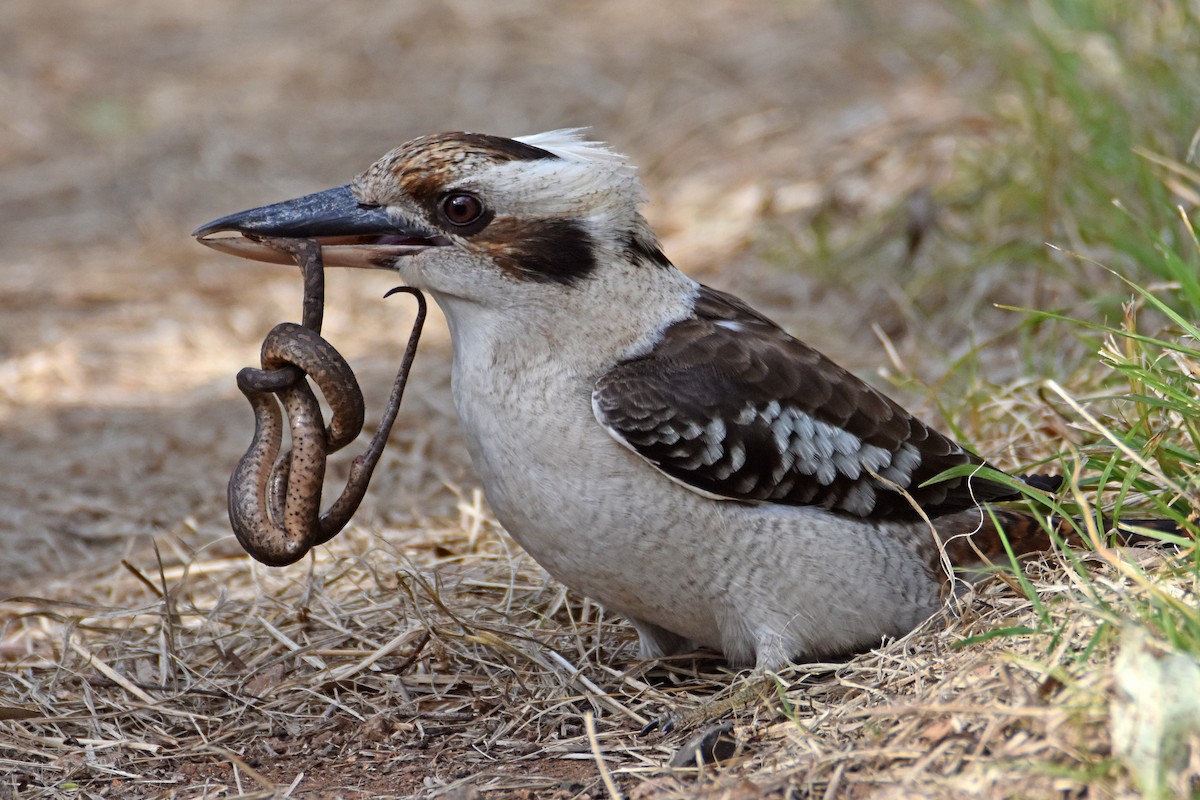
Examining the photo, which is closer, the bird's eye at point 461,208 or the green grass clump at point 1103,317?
the green grass clump at point 1103,317

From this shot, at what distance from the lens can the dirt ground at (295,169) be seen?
5.16 m

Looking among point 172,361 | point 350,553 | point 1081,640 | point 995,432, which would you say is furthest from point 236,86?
point 1081,640

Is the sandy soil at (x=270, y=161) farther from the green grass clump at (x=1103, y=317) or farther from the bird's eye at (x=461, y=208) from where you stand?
the bird's eye at (x=461, y=208)

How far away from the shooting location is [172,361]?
20.5 ft

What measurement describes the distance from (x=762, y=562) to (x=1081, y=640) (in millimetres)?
Answer: 782

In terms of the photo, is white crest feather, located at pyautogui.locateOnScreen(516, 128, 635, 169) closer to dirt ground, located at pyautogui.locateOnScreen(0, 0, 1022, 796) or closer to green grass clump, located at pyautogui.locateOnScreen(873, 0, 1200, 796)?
green grass clump, located at pyautogui.locateOnScreen(873, 0, 1200, 796)

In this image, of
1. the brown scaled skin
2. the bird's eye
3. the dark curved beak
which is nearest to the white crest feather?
the bird's eye

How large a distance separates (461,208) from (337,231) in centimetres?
31

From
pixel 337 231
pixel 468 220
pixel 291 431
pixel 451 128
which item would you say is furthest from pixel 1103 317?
pixel 451 128

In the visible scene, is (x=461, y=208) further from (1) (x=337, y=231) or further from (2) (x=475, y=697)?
(2) (x=475, y=697)

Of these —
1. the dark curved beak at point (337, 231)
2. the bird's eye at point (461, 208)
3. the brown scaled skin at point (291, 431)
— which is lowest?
the brown scaled skin at point (291, 431)

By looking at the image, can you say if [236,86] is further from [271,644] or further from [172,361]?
[271,644]

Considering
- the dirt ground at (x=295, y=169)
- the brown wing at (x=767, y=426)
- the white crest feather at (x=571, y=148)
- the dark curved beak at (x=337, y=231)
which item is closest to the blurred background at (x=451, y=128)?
the dirt ground at (x=295, y=169)

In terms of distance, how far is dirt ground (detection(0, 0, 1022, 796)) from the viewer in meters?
5.16
